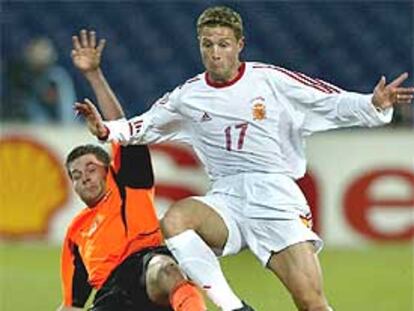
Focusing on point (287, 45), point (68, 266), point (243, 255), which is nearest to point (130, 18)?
point (287, 45)

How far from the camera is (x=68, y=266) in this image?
830cm

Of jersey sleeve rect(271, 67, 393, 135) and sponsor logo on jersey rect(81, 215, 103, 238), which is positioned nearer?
jersey sleeve rect(271, 67, 393, 135)

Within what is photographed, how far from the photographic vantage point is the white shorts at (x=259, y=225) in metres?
7.74

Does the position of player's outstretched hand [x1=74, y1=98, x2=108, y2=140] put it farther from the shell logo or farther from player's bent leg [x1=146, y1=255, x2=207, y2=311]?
the shell logo

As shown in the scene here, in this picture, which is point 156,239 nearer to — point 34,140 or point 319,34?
point 34,140

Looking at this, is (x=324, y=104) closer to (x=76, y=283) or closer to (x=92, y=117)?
(x=92, y=117)

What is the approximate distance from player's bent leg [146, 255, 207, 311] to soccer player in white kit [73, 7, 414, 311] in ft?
0.29

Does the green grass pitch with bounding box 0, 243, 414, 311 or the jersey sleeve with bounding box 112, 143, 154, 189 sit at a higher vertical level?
the jersey sleeve with bounding box 112, 143, 154, 189

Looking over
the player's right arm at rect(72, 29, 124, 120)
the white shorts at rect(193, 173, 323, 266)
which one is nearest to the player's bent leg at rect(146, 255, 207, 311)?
the white shorts at rect(193, 173, 323, 266)

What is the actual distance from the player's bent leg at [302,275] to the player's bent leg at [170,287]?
449 millimetres

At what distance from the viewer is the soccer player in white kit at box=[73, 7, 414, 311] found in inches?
301

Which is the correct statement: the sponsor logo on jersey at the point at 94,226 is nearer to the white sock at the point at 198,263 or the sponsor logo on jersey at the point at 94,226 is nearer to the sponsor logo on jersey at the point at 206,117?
the white sock at the point at 198,263

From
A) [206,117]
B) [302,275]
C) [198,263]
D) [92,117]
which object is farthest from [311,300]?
[92,117]

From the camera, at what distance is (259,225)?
777cm
